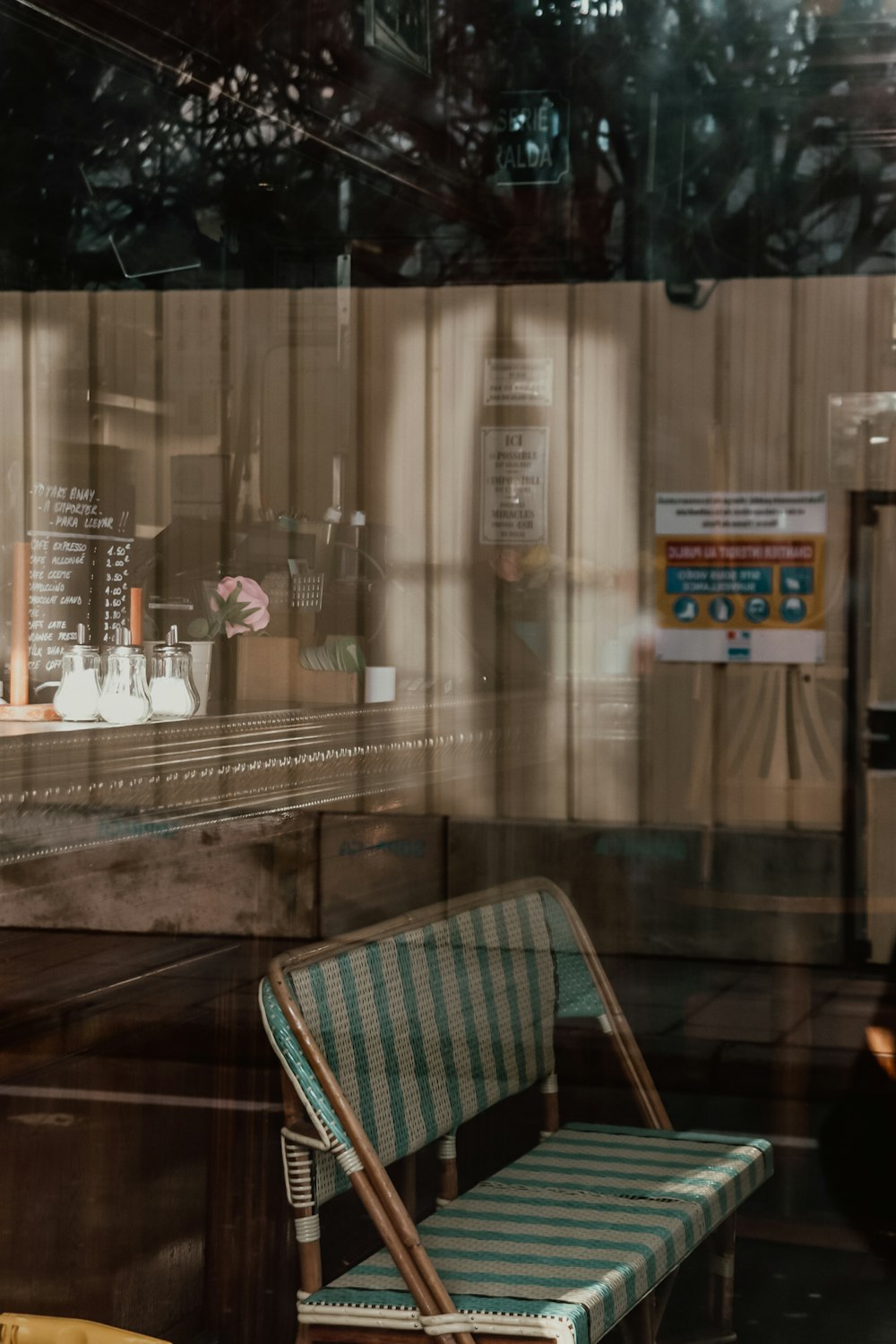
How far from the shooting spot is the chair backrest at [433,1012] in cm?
165

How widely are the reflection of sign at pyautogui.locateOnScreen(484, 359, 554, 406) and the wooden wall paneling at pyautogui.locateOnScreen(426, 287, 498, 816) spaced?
0.02m

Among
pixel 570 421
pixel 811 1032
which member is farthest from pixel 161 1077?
pixel 570 421

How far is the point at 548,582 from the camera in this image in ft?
8.22

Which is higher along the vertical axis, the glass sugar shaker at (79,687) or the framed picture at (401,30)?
the framed picture at (401,30)

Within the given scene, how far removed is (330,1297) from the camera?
1.55 m

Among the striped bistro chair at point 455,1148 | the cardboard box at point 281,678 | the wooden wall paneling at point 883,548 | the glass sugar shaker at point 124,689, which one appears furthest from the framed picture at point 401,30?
the striped bistro chair at point 455,1148

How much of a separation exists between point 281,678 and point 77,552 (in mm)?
378

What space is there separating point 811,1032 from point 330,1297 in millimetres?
1070

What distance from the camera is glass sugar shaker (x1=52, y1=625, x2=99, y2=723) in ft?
6.22

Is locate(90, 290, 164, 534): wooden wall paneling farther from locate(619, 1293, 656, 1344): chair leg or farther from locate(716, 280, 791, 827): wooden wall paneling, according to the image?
locate(619, 1293, 656, 1344): chair leg

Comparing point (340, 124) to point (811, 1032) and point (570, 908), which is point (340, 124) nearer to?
point (570, 908)

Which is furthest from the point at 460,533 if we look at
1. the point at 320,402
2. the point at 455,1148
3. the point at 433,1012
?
the point at 455,1148

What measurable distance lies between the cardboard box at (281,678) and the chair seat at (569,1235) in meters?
0.79

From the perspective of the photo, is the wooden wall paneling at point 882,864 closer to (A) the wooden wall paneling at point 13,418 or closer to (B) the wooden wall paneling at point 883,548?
(B) the wooden wall paneling at point 883,548
